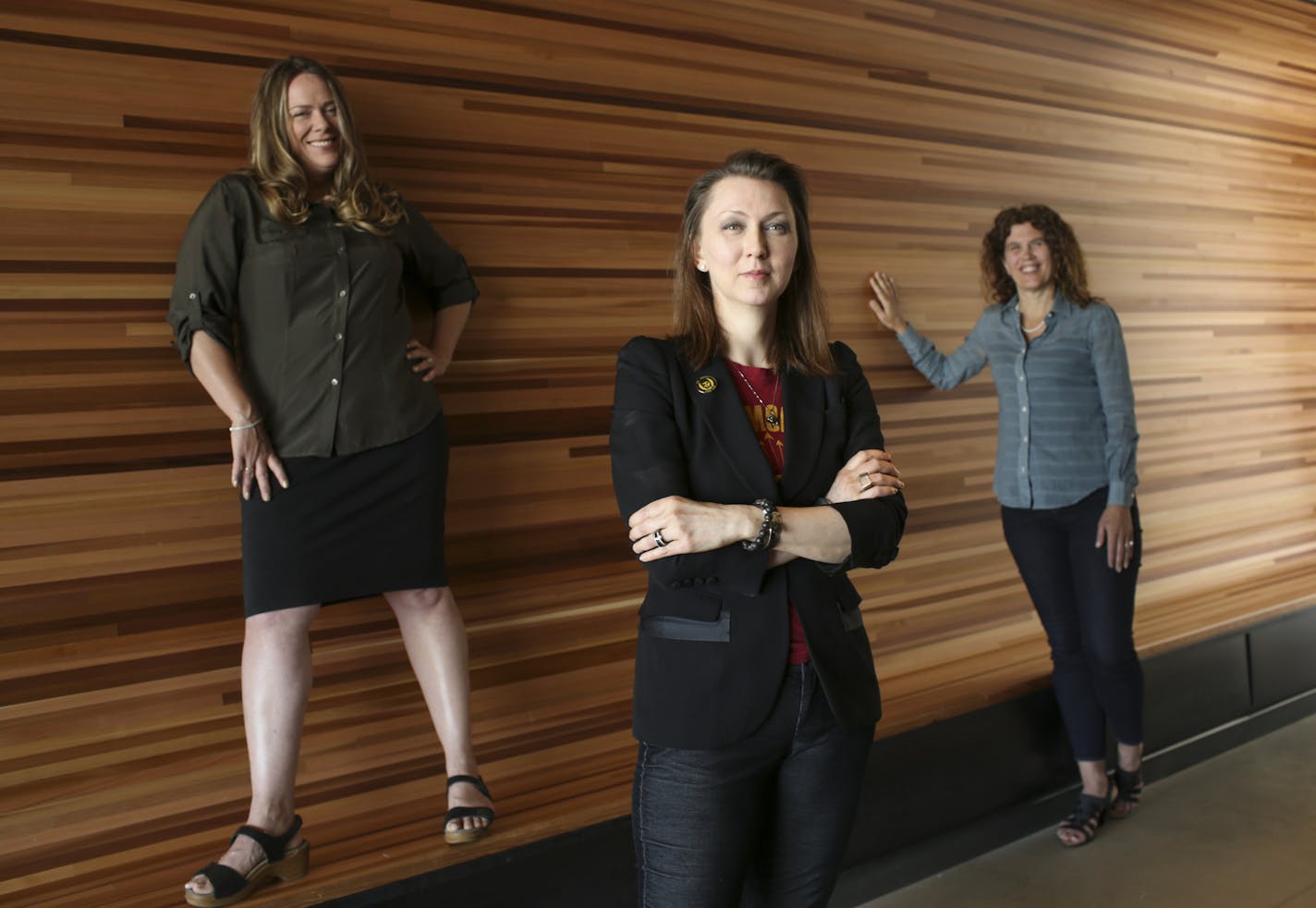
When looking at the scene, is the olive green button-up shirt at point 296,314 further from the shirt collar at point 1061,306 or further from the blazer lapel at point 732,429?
the shirt collar at point 1061,306

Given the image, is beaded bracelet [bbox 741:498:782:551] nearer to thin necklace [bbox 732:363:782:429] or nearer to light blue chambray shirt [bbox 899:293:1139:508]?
thin necklace [bbox 732:363:782:429]

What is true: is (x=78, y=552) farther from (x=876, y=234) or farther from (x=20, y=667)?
Answer: (x=876, y=234)

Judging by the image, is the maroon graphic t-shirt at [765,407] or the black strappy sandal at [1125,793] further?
the black strappy sandal at [1125,793]

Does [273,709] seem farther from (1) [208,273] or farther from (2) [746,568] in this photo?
(2) [746,568]

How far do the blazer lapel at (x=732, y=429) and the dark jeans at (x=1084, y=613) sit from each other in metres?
1.87

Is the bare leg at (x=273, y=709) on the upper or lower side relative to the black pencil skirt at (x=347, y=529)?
lower

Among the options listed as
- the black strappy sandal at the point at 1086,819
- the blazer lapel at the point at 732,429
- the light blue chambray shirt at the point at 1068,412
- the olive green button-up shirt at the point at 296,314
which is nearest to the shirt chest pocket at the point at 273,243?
→ the olive green button-up shirt at the point at 296,314

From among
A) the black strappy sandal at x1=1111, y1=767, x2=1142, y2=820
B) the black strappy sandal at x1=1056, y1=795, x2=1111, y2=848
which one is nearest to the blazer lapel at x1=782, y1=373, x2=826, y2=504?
the black strappy sandal at x1=1056, y1=795, x2=1111, y2=848

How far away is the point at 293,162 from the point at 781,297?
121 centimetres

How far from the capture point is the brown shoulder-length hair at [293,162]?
2.51 meters

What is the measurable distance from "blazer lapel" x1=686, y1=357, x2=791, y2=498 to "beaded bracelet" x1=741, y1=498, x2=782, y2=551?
0.18 feet

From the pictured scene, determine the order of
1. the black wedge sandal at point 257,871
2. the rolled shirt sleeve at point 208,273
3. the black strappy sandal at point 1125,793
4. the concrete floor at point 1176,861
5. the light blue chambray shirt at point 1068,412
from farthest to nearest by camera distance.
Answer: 1. the black strappy sandal at point 1125,793
2. the light blue chambray shirt at point 1068,412
3. the concrete floor at point 1176,861
4. the rolled shirt sleeve at point 208,273
5. the black wedge sandal at point 257,871

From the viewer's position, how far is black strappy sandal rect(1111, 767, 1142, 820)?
3705mm

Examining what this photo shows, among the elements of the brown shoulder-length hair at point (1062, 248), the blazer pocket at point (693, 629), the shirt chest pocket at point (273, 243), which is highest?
the shirt chest pocket at point (273, 243)
